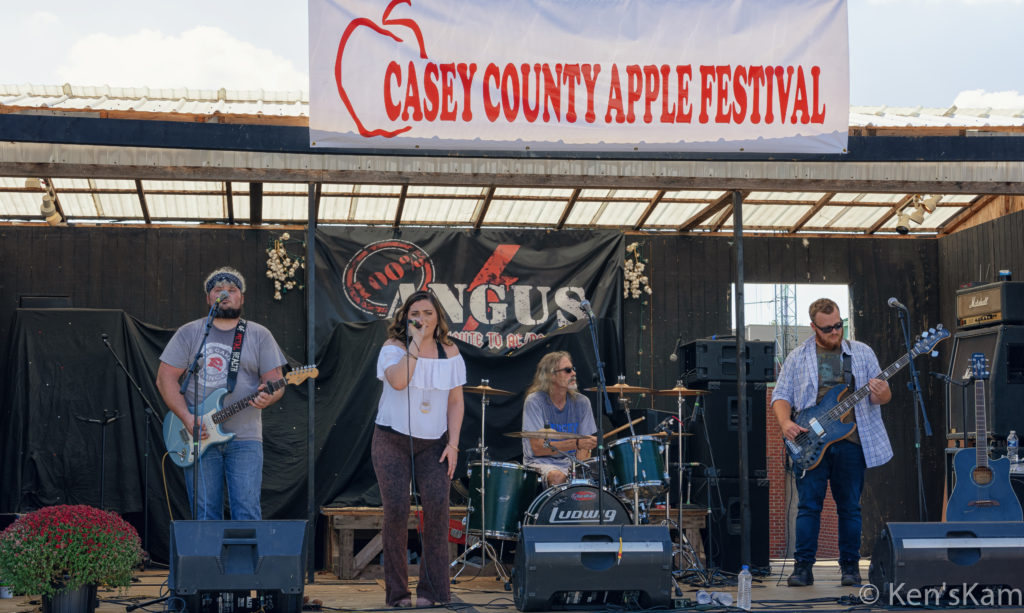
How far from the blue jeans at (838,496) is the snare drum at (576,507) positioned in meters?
1.21

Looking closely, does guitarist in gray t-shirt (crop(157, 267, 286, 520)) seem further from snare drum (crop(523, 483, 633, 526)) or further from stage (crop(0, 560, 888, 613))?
snare drum (crop(523, 483, 633, 526))

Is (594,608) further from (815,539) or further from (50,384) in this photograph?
(50,384)

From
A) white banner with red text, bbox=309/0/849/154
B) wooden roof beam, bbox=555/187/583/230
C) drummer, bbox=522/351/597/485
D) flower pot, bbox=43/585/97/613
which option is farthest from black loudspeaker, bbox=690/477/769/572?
flower pot, bbox=43/585/97/613

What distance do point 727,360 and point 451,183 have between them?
107 inches

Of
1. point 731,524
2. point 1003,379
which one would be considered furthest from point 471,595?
point 1003,379

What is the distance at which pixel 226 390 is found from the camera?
634cm

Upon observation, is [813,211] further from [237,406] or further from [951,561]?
[237,406]

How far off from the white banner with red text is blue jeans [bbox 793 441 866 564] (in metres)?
2.22

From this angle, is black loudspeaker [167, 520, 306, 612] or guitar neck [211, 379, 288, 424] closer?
black loudspeaker [167, 520, 306, 612]

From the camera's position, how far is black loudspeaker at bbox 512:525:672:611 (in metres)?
5.68

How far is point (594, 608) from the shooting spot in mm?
5773

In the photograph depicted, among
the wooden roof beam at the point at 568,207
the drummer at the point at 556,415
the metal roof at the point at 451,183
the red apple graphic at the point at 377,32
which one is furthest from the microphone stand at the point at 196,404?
the wooden roof beam at the point at 568,207

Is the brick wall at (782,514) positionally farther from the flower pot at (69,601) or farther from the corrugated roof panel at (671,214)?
the flower pot at (69,601)

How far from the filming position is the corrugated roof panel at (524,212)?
33.7 feet
